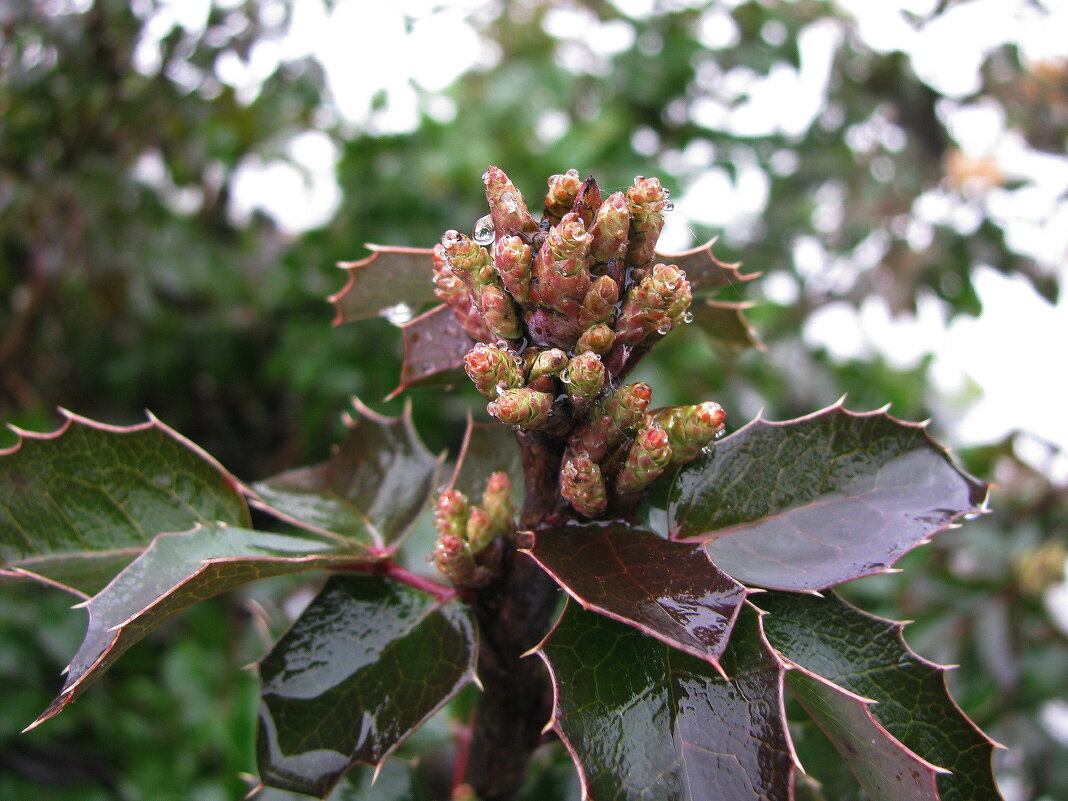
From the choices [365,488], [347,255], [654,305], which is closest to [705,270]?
[654,305]

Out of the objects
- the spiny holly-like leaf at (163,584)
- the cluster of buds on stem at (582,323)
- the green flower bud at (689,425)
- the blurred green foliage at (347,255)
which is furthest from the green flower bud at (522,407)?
the blurred green foliage at (347,255)

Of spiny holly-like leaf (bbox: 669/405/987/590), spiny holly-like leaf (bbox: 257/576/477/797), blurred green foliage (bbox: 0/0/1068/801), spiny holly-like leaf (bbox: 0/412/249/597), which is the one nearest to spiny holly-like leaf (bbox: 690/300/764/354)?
spiny holly-like leaf (bbox: 669/405/987/590)

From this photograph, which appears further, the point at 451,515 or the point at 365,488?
the point at 365,488

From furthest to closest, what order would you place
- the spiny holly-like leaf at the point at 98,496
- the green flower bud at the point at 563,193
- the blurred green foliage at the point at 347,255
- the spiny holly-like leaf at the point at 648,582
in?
1. the blurred green foliage at the point at 347,255
2. the spiny holly-like leaf at the point at 98,496
3. the green flower bud at the point at 563,193
4. the spiny holly-like leaf at the point at 648,582

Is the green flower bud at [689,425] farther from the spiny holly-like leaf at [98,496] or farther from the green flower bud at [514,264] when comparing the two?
the spiny holly-like leaf at [98,496]

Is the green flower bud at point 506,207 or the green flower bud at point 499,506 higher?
the green flower bud at point 506,207

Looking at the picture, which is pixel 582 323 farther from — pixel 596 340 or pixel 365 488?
pixel 365 488

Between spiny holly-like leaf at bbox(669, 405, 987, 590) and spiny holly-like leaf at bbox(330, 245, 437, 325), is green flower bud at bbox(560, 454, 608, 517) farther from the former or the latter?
spiny holly-like leaf at bbox(330, 245, 437, 325)

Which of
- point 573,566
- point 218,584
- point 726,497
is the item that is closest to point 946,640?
point 726,497
